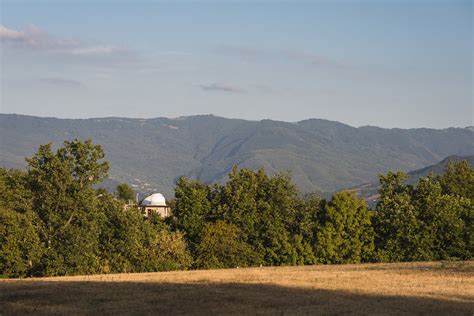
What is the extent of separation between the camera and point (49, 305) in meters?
35.2

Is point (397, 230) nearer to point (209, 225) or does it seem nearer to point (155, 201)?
point (209, 225)

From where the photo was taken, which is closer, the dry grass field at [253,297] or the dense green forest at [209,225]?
the dry grass field at [253,297]

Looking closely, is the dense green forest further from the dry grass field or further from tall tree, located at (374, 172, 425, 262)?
the dry grass field

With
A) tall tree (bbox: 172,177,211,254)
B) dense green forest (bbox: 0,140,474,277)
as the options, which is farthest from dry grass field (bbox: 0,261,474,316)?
tall tree (bbox: 172,177,211,254)

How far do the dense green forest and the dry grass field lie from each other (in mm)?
33966

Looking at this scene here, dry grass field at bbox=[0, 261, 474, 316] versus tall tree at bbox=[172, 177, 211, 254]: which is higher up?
tall tree at bbox=[172, 177, 211, 254]

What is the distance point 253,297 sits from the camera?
37.7 m

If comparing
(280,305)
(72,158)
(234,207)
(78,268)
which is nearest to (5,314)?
(280,305)

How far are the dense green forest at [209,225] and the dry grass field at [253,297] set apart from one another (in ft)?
111

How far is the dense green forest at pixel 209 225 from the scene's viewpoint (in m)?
80.7

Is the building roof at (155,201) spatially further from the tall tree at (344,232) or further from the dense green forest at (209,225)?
the tall tree at (344,232)

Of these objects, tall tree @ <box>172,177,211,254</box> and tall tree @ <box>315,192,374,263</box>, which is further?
tall tree @ <box>172,177,211,254</box>

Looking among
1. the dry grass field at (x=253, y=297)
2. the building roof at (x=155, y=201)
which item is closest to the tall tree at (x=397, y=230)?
the dry grass field at (x=253, y=297)

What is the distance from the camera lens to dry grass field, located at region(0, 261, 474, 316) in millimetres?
33156
